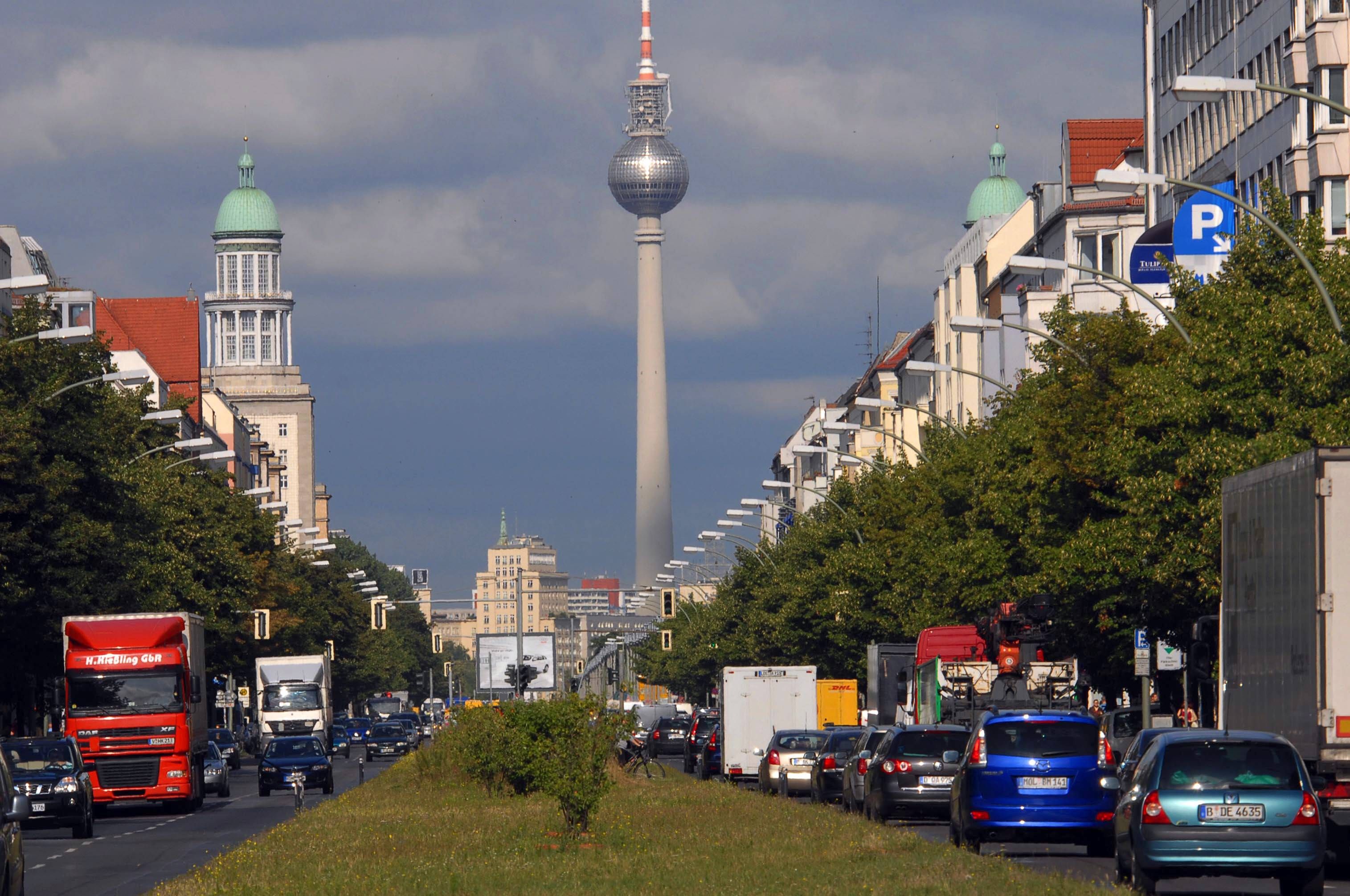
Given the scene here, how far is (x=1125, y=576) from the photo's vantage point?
37312 mm

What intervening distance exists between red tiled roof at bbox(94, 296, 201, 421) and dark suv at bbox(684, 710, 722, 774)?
3677 inches

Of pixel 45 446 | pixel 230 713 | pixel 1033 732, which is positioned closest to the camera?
pixel 1033 732

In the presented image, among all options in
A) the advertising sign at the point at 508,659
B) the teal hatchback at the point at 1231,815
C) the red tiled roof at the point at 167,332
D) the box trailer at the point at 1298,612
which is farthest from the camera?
the red tiled roof at the point at 167,332

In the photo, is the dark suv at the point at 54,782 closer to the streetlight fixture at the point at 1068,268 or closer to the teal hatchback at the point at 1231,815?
the streetlight fixture at the point at 1068,268

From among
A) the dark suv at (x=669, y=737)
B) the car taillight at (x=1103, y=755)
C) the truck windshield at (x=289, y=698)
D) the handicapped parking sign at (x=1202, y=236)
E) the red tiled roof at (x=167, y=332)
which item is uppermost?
the red tiled roof at (x=167, y=332)

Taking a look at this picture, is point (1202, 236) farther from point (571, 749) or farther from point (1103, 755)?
point (1103, 755)

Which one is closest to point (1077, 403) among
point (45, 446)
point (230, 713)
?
point (45, 446)

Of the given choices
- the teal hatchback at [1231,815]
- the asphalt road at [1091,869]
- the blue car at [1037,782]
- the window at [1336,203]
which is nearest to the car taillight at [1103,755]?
the blue car at [1037,782]

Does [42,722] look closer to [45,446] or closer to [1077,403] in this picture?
[45,446]

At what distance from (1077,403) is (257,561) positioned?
162 feet

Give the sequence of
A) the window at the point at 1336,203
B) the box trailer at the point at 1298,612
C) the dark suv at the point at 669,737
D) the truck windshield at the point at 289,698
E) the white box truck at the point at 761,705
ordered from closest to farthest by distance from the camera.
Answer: the box trailer at the point at 1298,612 < the white box truck at the point at 761,705 < the window at the point at 1336,203 < the dark suv at the point at 669,737 < the truck windshield at the point at 289,698

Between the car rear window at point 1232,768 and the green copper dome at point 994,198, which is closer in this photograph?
the car rear window at point 1232,768

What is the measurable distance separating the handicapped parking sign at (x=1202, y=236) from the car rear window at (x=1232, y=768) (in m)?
31.3

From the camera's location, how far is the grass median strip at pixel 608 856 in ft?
65.6
